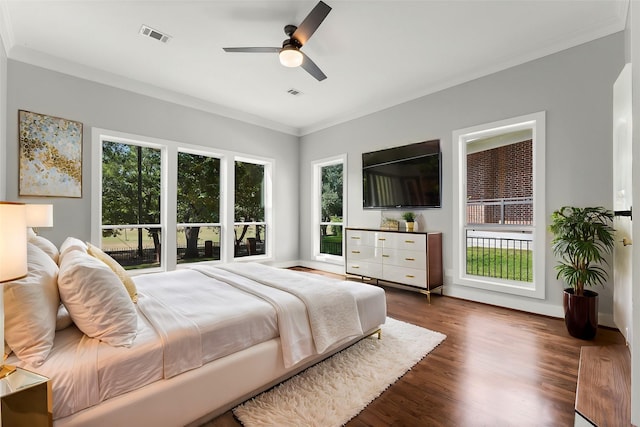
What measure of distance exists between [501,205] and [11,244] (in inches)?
175

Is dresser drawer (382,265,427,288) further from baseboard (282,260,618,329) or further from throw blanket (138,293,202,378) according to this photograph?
throw blanket (138,293,202,378)

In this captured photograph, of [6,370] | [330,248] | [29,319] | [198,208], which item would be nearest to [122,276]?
[29,319]

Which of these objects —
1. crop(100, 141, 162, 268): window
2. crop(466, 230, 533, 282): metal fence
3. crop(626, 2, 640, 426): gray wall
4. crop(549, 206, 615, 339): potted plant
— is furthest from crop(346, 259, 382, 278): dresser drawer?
crop(626, 2, 640, 426): gray wall

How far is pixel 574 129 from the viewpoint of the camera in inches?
122

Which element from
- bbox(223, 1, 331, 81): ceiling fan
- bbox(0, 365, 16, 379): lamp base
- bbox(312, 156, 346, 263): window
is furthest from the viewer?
bbox(312, 156, 346, 263): window

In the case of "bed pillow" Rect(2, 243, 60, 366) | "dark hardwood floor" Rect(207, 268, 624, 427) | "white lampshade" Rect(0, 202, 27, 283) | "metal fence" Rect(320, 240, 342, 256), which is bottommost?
"dark hardwood floor" Rect(207, 268, 624, 427)

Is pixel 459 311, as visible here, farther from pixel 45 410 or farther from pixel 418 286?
pixel 45 410

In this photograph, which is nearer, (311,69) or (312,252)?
(311,69)

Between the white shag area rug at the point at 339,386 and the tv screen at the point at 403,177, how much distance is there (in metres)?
2.24

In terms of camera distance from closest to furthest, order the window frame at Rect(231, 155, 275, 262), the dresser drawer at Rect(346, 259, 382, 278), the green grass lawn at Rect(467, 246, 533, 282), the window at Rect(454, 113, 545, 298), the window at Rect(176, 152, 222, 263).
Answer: the window at Rect(454, 113, 545, 298), the green grass lawn at Rect(467, 246, 533, 282), the dresser drawer at Rect(346, 259, 382, 278), the window at Rect(176, 152, 222, 263), the window frame at Rect(231, 155, 275, 262)

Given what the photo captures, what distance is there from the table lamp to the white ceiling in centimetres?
231

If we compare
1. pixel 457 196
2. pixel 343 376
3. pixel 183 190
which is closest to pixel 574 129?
pixel 457 196

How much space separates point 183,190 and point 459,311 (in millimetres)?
4390

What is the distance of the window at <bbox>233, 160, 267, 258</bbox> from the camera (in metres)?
5.49
